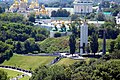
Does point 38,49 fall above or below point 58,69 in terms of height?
below

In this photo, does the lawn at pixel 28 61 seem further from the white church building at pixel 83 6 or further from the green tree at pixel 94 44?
the white church building at pixel 83 6

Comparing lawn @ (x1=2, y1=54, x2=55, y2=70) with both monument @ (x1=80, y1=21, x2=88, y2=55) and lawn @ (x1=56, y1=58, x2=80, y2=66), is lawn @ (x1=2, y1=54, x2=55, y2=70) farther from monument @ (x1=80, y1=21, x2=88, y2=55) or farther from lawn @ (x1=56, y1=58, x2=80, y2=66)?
monument @ (x1=80, y1=21, x2=88, y2=55)

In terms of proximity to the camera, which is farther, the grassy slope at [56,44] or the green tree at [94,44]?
the grassy slope at [56,44]

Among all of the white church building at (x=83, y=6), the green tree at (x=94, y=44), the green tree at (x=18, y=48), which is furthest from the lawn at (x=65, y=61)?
the white church building at (x=83, y=6)

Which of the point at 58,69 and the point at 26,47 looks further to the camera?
the point at 26,47

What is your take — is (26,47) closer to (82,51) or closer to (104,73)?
(82,51)

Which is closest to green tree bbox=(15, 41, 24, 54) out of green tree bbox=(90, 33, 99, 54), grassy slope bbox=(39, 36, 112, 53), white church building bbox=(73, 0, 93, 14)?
grassy slope bbox=(39, 36, 112, 53)

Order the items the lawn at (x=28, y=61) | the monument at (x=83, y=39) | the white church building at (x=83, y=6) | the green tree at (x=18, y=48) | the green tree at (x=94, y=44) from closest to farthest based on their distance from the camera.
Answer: the lawn at (x=28, y=61) < the green tree at (x=94, y=44) < the monument at (x=83, y=39) < the green tree at (x=18, y=48) < the white church building at (x=83, y=6)

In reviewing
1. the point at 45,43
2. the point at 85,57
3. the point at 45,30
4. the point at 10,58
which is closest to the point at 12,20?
the point at 45,30
